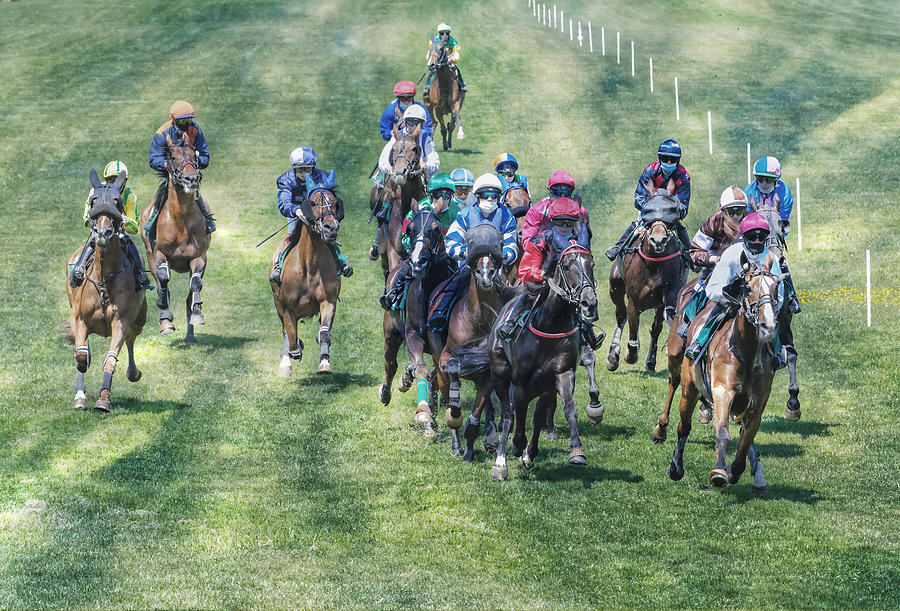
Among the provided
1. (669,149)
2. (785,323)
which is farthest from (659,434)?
(669,149)

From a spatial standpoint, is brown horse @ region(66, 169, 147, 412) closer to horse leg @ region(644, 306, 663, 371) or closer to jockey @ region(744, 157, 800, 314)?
horse leg @ region(644, 306, 663, 371)

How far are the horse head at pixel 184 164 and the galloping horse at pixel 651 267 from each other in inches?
312

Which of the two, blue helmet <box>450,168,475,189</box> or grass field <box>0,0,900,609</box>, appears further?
blue helmet <box>450,168,475,189</box>

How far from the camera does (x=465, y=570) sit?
12781 mm

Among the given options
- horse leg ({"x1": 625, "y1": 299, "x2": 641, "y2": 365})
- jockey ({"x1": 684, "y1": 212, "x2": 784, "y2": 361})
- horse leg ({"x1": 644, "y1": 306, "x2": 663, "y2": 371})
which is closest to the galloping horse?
horse leg ({"x1": 625, "y1": 299, "x2": 641, "y2": 365})

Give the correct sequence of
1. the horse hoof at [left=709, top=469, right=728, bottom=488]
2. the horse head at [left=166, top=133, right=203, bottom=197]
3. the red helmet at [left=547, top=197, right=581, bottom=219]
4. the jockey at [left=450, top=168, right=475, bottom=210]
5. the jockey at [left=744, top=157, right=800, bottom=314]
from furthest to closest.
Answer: the horse head at [left=166, top=133, right=203, bottom=197] < the jockey at [left=744, top=157, right=800, bottom=314] < the jockey at [left=450, top=168, right=475, bottom=210] < the red helmet at [left=547, top=197, right=581, bottom=219] < the horse hoof at [left=709, top=469, right=728, bottom=488]

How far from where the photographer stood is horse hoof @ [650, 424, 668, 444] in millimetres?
17000

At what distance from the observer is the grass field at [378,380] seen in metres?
12.8

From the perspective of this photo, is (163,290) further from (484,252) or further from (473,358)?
(484,252)

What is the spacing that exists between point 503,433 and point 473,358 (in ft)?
3.40

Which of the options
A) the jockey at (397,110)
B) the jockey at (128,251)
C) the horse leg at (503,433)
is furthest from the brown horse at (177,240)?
the horse leg at (503,433)

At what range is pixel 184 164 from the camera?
21938 millimetres

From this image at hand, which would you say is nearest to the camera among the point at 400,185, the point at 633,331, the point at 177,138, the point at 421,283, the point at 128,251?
the point at 421,283

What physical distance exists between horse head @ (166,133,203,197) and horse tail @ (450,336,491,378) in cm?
859
